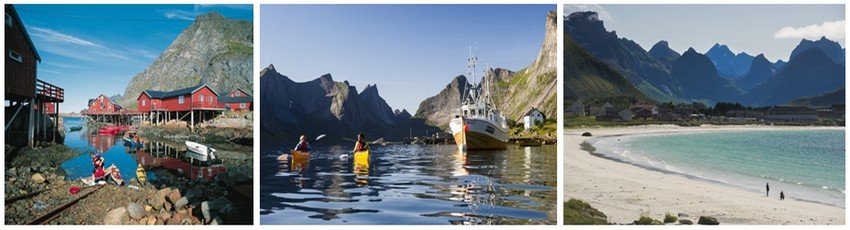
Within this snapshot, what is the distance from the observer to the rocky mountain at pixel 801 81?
9320mm

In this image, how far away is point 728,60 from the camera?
891cm

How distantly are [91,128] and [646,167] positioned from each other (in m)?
8.09

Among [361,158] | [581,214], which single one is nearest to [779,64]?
[581,214]

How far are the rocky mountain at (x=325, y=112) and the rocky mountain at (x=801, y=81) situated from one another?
26.8 feet

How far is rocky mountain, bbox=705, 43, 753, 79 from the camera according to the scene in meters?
8.48

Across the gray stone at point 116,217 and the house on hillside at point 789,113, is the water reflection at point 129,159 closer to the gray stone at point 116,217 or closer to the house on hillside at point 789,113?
the gray stone at point 116,217

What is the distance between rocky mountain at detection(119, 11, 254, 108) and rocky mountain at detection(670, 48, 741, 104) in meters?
6.50

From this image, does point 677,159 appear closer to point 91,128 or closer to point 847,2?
point 847,2

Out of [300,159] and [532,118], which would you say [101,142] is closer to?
[300,159]

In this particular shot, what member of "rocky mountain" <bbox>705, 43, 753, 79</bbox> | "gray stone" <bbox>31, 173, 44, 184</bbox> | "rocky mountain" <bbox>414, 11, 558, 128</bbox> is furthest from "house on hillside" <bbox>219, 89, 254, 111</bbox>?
"rocky mountain" <bbox>705, 43, 753, 79</bbox>

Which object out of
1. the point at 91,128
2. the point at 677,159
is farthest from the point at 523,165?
the point at 91,128

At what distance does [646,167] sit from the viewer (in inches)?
382

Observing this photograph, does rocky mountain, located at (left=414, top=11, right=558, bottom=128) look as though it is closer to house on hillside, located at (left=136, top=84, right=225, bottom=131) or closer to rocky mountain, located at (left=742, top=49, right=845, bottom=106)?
rocky mountain, located at (left=742, top=49, right=845, bottom=106)

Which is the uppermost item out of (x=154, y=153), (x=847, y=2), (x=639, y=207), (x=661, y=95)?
(x=847, y=2)
